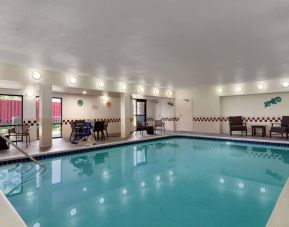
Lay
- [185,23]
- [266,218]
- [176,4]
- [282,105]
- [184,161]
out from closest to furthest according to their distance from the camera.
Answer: [266,218] < [176,4] < [185,23] < [184,161] < [282,105]

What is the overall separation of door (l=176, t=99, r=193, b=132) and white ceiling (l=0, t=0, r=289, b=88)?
484cm

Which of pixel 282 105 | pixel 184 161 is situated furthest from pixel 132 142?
pixel 282 105

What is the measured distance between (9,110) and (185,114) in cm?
789

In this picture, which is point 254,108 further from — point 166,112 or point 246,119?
point 166,112

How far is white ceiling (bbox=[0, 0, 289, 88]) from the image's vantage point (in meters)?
2.45

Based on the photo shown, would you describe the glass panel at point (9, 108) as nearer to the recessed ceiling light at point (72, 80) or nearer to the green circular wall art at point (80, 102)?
the green circular wall art at point (80, 102)

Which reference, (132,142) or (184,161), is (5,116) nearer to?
(132,142)

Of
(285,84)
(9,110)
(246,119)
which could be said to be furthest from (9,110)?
(285,84)

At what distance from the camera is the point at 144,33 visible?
3215mm

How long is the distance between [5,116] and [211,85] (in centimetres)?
876

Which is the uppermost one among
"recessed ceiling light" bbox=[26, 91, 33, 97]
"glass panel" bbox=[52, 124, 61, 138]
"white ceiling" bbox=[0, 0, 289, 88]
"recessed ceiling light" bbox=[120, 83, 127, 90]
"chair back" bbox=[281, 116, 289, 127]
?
"white ceiling" bbox=[0, 0, 289, 88]

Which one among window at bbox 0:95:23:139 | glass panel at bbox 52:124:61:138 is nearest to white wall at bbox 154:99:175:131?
glass panel at bbox 52:124:61:138

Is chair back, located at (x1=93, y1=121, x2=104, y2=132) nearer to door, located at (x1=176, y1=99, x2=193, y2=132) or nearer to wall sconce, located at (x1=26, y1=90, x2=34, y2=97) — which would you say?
wall sconce, located at (x1=26, y1=90, x2=34, y2=97)

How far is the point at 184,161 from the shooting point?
187 inches
